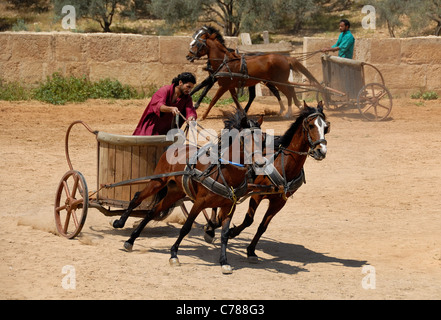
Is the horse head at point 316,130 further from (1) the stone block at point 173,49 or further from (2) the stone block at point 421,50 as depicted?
(2) the stone block at point 421,50

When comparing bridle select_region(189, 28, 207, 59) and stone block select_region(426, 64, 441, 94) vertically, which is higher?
bridle select_region(189, 28, 207, 59)

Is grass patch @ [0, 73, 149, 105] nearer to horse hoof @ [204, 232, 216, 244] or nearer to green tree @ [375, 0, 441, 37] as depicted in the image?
horse hoof @ [204, 232, 216, 244]

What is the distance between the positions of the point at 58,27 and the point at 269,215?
891 inches

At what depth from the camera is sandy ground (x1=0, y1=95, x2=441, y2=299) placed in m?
6.95

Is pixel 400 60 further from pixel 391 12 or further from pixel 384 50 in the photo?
pixel 391 12

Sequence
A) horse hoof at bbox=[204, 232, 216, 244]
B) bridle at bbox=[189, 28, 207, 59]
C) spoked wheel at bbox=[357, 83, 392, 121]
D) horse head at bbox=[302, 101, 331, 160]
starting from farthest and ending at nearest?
spoked wheel at bbox=[357, 83, 392, 121]
bridle at bbox=[189, 28, 207, 59]
horse hoof at bbox=[204, 232, 216, 244]
horse head at bbox=[302, 101, 331, 160]

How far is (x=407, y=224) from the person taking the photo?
9891mm

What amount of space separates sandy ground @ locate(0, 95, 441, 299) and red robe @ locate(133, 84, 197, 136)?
1326mm

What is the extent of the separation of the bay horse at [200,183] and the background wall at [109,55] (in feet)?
33.8

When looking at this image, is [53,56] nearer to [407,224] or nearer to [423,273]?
[407,224]

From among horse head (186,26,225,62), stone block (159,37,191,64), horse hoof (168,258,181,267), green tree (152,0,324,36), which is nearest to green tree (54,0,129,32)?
green tree (152,0,324,36)
